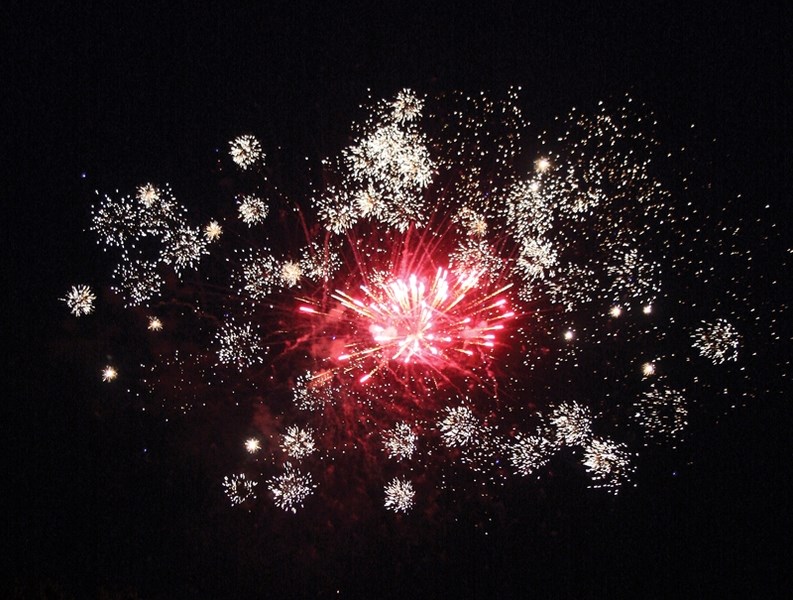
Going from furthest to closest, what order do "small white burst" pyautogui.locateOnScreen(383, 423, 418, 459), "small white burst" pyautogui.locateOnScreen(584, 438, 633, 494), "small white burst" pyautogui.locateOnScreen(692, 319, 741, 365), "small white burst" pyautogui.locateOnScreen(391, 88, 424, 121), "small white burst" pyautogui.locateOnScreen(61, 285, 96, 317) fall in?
"small white burst" pyautogui.locateOnScreen(61, 285, 96, 317)
"small white burst" pyautogui.locateOnScreen(383, 423, 418, 459)
"small white burst" pyautogui.locateOnScreen(584, 438, 633, 494)
"small white burst" pyautogui.locateOnScreen(692, 319, 741, 365)
"small white burst" pyautogui.locateOnScreen(391, 88, 424, 121)

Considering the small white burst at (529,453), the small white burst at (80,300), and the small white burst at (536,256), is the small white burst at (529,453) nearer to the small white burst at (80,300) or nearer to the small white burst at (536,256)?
the small white burst at (536,256)

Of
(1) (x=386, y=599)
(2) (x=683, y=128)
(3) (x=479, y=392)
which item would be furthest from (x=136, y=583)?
(2) (x=683, y=128)

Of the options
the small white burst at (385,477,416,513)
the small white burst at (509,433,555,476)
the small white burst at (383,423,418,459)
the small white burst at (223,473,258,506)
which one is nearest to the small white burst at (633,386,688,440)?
the small white burst at (509,433,555,476)

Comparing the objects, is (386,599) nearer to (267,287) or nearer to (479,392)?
(479,392)

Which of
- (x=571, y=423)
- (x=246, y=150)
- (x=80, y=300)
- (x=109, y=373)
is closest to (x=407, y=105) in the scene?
(x=246, y=150)

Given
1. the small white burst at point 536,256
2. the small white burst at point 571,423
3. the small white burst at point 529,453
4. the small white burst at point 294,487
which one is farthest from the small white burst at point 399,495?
the small white burst at point 536,256

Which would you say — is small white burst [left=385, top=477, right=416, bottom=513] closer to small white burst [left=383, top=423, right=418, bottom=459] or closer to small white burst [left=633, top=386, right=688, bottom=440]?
small white burst [left=383, top=423, right=418, bottom=459]
